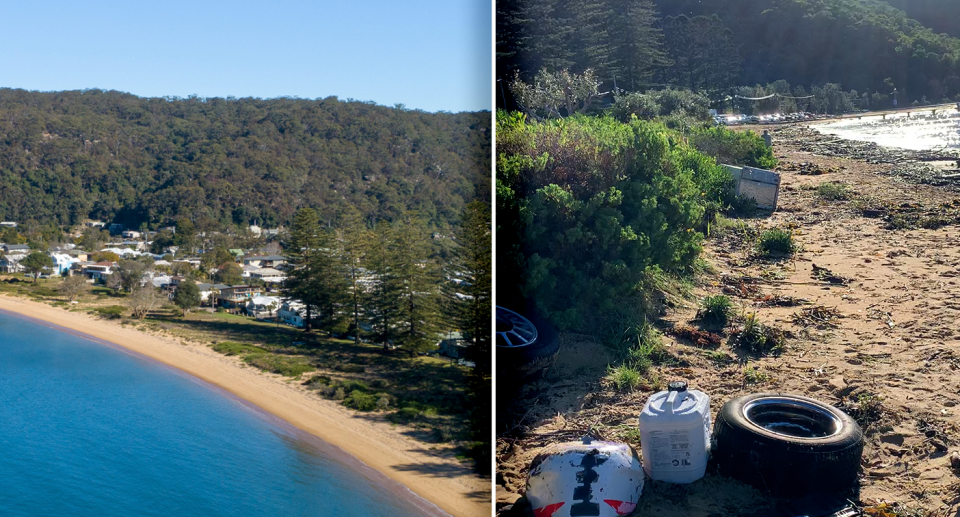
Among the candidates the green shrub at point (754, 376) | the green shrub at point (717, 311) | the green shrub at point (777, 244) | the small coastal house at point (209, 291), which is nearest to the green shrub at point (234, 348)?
the small coastal house at point (209, 291)

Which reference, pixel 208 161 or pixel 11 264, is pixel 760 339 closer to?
pixel 208 161

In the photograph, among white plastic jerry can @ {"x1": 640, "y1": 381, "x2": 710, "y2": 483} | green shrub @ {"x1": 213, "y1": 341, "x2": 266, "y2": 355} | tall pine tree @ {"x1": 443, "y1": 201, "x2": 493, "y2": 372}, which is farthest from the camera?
green shrub @ {"x1": 213, "y1": 341, "x2": 266, "y2": 355}

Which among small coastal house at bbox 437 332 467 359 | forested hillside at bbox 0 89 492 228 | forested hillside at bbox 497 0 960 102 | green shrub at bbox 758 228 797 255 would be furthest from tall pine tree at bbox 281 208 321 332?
green shrub at bbox 758 228 797 255

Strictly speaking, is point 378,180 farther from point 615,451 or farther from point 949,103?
point 615,451

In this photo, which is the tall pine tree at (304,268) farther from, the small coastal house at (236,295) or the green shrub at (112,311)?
the green shrub at (112,311)

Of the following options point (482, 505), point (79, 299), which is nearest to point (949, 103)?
point (482, 505)

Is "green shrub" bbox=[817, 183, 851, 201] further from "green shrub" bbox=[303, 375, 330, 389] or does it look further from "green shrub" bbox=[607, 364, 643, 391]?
"green shrub" bbox=[303, 375, 330, 389]
